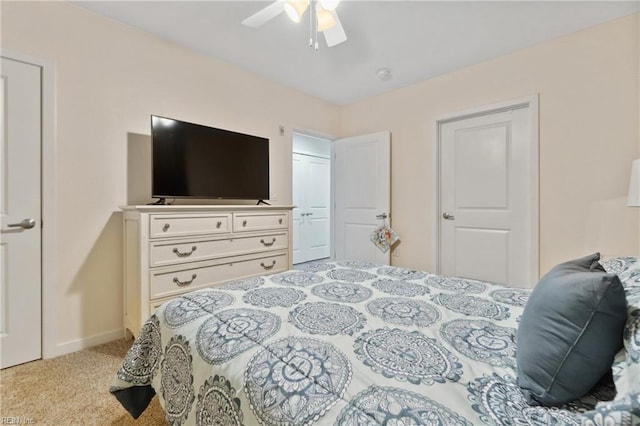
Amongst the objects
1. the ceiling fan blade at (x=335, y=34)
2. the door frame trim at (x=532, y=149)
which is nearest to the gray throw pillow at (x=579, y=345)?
A: the ceiling fan blade at (x=335, y=34)

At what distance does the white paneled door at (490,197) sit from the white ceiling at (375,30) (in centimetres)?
69

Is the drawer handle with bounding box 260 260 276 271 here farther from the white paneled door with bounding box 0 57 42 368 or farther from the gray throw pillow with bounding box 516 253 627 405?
the gray throw pillow with bounding box 516 253 627 405

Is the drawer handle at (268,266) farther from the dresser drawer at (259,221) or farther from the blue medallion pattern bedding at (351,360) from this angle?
the blue medallion pattern bedding at (351,360)

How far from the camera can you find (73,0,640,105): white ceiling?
86.0 inches

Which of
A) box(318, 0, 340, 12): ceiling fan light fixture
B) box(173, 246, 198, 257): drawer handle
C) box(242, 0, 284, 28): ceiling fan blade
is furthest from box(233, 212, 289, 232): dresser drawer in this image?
box(318, 0, 340, 12): ceiling fan light fixture

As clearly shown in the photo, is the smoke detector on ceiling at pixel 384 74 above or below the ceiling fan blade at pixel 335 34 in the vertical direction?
above

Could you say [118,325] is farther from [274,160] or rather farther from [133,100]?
[274,160]

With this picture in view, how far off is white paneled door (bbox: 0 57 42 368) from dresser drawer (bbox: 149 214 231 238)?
0.78m

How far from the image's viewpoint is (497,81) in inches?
116

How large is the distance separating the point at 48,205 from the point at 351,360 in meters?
2.39

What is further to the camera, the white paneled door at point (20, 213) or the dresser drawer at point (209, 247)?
the dresser drawer at point (209, 247)

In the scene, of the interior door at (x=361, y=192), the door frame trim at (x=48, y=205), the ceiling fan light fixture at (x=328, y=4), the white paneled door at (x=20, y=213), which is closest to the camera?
the ceiling fan light fixture at (x=328, y=4)

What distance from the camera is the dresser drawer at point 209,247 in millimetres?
2152

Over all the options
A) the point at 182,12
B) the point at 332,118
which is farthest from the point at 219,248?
the point at 332,118
